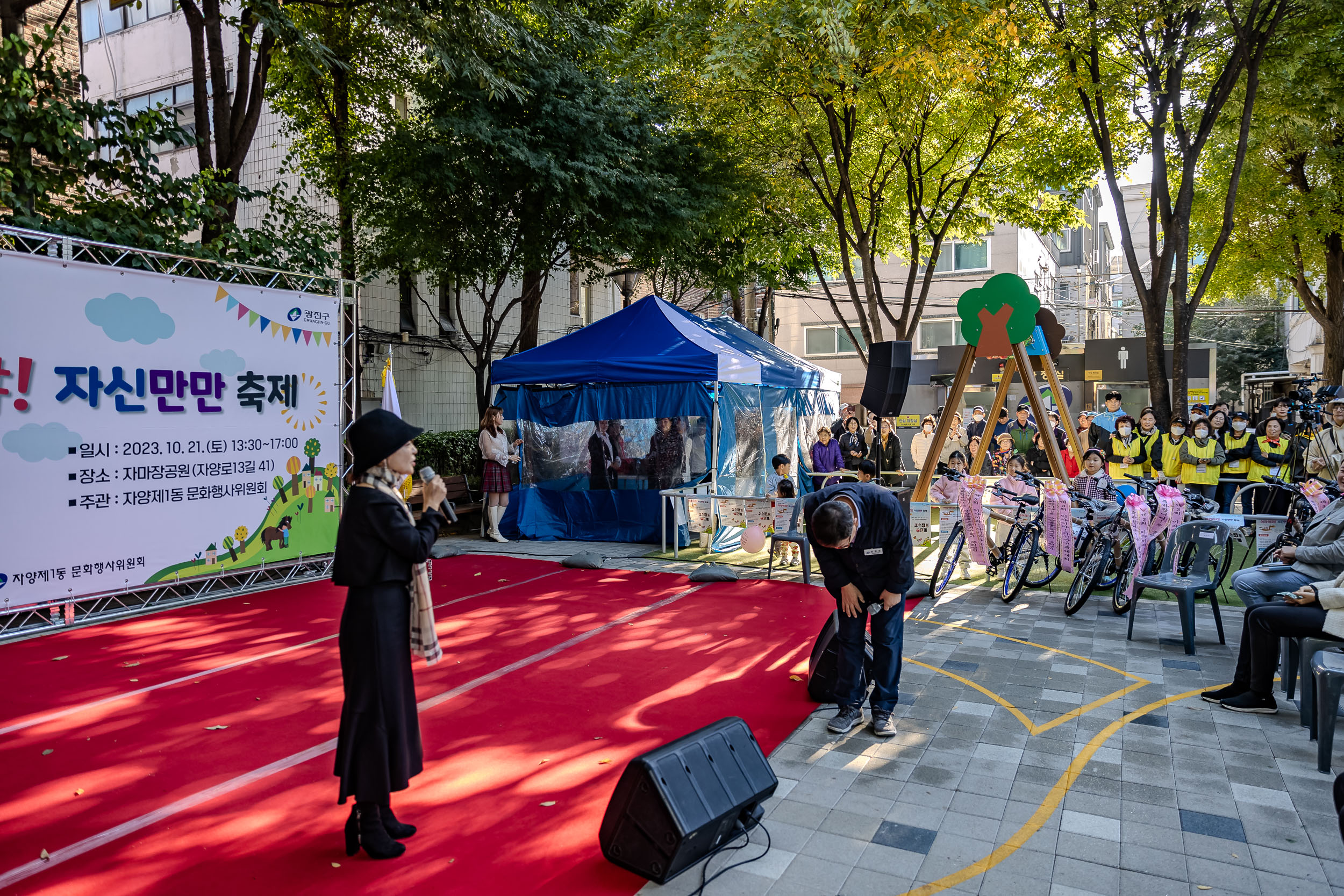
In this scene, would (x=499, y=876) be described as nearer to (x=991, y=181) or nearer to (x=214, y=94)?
(x=214, y=94)

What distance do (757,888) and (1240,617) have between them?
6.36m

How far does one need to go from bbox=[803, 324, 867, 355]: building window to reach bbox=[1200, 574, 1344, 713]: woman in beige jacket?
86.5 ft

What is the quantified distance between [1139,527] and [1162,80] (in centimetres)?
753

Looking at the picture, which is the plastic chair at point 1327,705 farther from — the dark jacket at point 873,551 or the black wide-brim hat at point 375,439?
the black wide-brim hat at point 375,439

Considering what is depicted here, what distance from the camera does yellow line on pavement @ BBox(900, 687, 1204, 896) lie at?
3365 mm

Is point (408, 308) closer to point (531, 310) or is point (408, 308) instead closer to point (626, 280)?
point (531, 310)

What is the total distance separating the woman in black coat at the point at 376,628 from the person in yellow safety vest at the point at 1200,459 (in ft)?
33.1

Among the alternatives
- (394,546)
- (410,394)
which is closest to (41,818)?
(394,546)

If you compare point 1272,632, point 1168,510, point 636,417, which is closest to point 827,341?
point 636,417

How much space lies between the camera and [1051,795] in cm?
413

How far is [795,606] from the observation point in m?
8.12

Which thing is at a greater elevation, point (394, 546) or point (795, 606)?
point (394, 546)

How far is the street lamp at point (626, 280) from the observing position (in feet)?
59.2

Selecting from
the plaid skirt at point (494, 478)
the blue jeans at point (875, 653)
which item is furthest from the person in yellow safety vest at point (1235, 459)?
the plaid skirt at point (494, 478)
